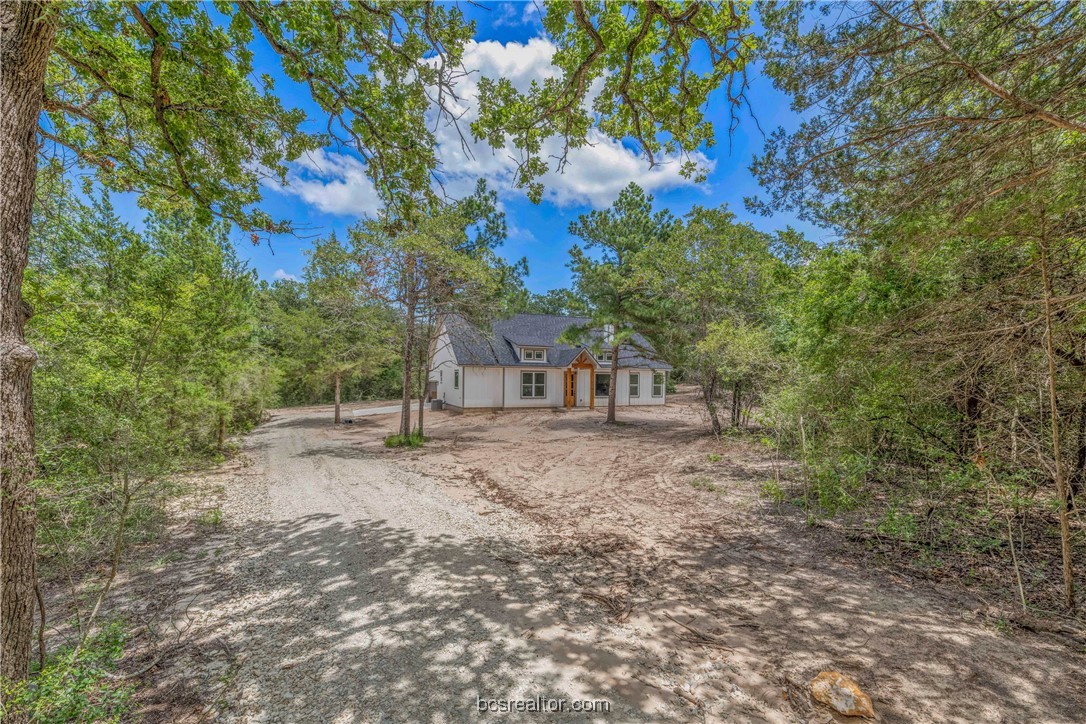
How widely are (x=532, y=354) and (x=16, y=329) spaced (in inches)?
788

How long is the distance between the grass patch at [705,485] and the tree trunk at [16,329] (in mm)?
7434

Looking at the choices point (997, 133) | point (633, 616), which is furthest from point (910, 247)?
point (633, 616)

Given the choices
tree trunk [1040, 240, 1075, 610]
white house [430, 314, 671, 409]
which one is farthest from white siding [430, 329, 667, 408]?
tree trunk [1040, 240, 1075, 610]

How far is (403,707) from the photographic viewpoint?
231 cm

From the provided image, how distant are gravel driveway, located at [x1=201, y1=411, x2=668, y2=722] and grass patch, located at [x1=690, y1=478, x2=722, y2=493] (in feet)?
11.4

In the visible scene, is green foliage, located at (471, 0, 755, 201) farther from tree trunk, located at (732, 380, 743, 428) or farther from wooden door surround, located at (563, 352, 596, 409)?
wooden door surround, located at (563, 352, 596, 409)

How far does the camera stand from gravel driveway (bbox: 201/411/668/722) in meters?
2.38

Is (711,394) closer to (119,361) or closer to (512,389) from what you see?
(512,389)

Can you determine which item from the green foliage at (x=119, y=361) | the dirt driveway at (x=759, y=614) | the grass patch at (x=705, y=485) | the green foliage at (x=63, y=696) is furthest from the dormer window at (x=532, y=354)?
the green foliage at (x=63, y=696)

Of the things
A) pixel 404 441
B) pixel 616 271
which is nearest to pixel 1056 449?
pixel 404 441

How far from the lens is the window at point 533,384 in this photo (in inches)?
847

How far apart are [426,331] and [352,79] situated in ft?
27.7

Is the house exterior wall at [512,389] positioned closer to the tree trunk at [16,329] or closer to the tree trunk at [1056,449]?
the tree trunk at [16,329]

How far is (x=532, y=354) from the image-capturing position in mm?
21844
